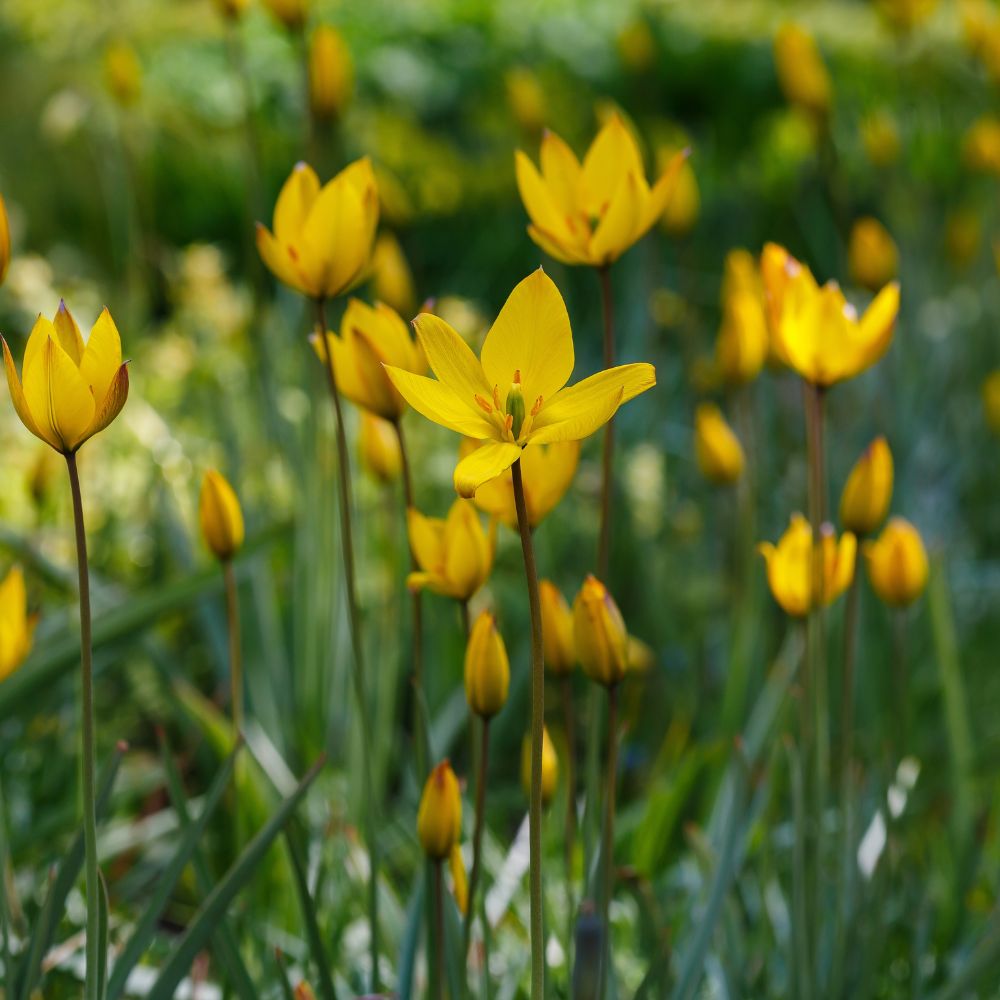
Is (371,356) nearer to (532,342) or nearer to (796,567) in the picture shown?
(532,342)

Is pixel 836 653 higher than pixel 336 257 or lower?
lower

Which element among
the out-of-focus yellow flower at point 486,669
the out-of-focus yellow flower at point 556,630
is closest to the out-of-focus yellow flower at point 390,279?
the out-of-focus yellow flower at point 556,630

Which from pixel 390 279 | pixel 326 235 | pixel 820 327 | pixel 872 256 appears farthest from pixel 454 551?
pixel 872 256

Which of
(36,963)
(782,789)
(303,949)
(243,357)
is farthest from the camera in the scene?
(243,357)

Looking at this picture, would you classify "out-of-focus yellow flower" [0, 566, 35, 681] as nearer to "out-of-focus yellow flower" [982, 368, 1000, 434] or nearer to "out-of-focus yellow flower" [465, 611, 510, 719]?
"out-of-focus yellow flower" [465, 611, 510, 719]

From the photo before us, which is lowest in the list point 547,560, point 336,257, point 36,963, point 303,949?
point 303,949

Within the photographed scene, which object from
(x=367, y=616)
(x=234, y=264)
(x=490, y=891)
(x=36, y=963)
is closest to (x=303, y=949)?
(x=490, y=891)

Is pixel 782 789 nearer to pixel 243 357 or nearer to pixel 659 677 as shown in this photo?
pixel 659 677
